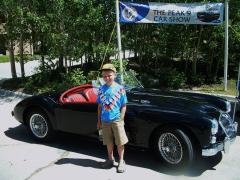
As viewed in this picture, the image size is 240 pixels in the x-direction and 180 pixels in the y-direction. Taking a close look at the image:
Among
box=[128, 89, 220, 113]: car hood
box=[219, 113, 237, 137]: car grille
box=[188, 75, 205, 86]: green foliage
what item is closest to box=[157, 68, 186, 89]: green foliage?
box=[188, 75, 205, 86]: green foliage

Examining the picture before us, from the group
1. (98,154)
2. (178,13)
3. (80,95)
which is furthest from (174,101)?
(178,13)

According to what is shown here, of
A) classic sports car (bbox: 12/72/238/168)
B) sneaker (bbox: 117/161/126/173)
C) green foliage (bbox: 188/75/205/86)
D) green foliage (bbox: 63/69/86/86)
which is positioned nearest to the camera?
classic sports car (bbox: 12/72/238/168)

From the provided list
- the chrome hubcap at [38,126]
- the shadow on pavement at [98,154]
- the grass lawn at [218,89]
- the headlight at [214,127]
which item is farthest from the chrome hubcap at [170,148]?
the grass lawn at [218,89]

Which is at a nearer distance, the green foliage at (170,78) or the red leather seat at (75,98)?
the red leather seat at (75,98)

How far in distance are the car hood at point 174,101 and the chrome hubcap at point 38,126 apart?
160cm

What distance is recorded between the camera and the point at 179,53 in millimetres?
14523

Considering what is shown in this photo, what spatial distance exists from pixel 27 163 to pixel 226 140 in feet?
9.59

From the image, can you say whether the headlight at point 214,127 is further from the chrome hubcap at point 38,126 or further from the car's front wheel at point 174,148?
the chrome hubcap at point 38,126

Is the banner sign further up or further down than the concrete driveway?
further up

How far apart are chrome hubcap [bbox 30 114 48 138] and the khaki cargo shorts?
168 cm

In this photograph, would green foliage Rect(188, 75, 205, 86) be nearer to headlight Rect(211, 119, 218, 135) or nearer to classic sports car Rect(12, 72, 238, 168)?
classic sports car Rect(12, 72, 238, 168)

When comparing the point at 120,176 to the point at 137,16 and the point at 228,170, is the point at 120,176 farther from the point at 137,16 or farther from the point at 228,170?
the point at 137,16

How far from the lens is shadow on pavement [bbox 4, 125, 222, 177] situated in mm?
5844

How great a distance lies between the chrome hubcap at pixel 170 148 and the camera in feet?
18.4
